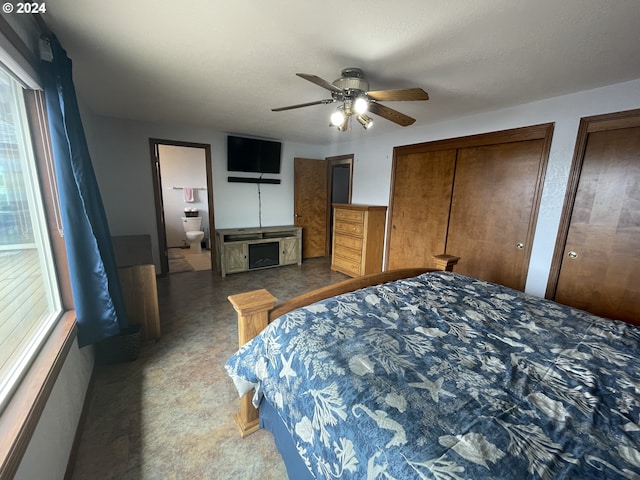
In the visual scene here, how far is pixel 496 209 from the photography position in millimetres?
2912

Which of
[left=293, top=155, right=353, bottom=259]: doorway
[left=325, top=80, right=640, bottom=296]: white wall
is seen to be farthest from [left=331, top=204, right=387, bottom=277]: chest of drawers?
[left=325, top=80, right=640, bottom=296]: white wall

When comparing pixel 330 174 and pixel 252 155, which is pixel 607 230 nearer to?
pixel 330 174

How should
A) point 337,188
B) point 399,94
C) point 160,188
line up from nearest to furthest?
point 399,94, point 160,188, point 337,188

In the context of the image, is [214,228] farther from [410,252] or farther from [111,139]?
[410,252]

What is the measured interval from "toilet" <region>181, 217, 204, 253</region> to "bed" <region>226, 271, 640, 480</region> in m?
4.79

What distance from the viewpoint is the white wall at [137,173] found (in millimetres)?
3510

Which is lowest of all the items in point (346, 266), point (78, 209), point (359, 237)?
point (346, 266)

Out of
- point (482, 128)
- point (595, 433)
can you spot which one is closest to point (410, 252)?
point (482, 128)

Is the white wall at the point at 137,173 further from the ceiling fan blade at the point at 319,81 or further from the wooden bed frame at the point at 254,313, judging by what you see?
the wooden bed frame at the point at 254,313

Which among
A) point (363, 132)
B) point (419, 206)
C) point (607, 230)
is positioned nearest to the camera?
point (607, 230)

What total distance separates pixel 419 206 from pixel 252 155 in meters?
2.85

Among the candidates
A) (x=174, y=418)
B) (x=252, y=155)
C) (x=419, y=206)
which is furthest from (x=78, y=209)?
(x=419, y=206)

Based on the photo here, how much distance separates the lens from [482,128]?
9.83 feet

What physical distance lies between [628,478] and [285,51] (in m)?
2.36
